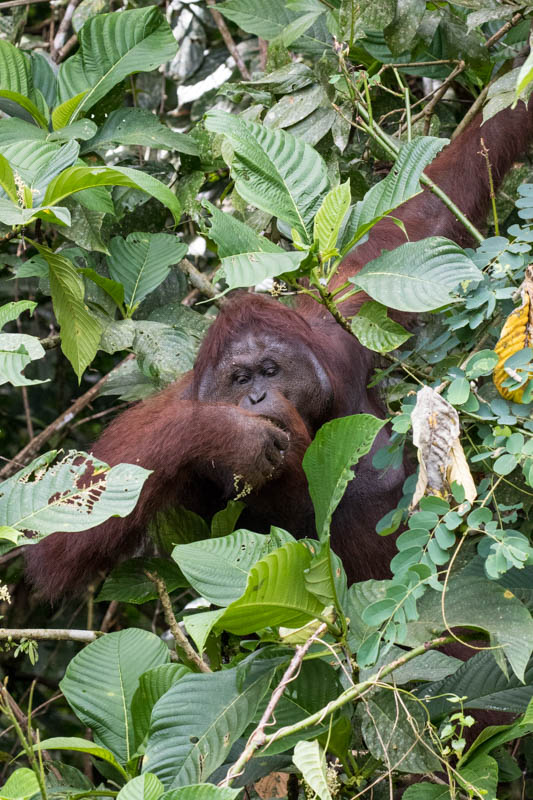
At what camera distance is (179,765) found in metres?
1.89

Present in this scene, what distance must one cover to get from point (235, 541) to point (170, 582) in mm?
827

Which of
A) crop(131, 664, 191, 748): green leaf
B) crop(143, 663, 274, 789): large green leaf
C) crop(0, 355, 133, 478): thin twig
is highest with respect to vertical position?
crop(143, 663, 274, 789): large green leaf

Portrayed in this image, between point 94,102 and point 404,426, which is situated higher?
point 94,102

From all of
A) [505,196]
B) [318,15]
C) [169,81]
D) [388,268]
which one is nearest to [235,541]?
[388,268]

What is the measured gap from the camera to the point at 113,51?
3.06m

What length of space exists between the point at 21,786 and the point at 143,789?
0.27 meters

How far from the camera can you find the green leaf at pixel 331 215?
2191 millimetres

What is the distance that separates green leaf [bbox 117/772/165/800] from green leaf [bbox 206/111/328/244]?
4.07 feet

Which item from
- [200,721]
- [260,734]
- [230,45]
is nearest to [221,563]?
[200,721]

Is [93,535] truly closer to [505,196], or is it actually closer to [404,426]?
[404,426]

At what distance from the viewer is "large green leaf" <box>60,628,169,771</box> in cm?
219

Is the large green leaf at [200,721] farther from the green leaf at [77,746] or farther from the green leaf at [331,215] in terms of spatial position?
the green leaf at [331,215]

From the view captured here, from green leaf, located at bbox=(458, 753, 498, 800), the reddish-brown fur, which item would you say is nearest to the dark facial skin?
the reddish-brown fur

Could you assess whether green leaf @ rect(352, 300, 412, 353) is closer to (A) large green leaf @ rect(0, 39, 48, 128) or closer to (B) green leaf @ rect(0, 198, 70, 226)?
(B) green leaf @ rect(0, 198, 70, 226)
